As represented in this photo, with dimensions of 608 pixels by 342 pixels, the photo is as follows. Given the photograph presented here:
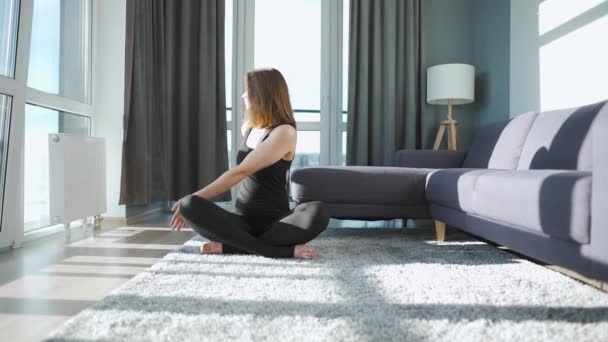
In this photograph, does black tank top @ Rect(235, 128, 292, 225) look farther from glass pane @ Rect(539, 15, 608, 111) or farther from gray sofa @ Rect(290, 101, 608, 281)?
glass pane @ Rect(539, 15, 608, 111)

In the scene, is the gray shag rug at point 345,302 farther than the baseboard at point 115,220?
No

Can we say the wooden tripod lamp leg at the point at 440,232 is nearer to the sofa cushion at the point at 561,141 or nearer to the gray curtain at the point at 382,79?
the sofa cushion at the point at 561,141

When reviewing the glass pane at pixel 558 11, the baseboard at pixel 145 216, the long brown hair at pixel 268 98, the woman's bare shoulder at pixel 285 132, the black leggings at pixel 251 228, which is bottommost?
the baseboard at pixel 145 216

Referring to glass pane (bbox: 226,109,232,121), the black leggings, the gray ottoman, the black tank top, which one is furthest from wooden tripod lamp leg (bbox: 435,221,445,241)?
glass pane (bbox: 226,109,232,121)

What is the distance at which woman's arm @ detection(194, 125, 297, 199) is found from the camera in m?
1.82

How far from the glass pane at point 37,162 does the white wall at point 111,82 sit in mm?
446

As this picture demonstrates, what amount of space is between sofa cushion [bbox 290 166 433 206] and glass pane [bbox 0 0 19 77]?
168cm

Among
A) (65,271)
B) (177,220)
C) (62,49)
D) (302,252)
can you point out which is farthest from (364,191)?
(62,49)

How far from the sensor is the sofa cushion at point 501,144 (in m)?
2.70

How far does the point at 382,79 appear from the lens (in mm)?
4305

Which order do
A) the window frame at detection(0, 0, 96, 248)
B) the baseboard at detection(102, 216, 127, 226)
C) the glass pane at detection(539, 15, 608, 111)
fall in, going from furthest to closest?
1. the baseboard at detection(102, 216, 127, 226)
2. the glass pane at detection(539, 15, 608, 111)
3. the window frame at detection(0, 0, 96, 248)

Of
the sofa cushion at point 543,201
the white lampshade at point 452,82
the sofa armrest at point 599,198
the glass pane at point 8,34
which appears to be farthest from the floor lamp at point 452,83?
the glass pane at point 8,34

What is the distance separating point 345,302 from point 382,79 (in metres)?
3.33

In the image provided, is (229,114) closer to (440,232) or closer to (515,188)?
(440,232)
